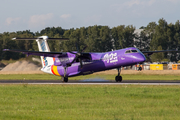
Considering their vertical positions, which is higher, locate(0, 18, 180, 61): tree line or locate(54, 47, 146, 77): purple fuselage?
locate(0, 18, 180, 61): tree line

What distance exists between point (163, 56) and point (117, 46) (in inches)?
709

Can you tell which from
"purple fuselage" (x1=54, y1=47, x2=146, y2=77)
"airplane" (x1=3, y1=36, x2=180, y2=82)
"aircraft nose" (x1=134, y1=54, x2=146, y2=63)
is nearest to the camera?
"aircraft nose" (x1=134, y1=54, x2=146, y2=63)

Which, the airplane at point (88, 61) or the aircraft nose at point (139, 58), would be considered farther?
the airplane at point (88, 61)

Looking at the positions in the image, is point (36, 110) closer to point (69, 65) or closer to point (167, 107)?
point (167, 107)

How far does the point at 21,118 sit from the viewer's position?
40.6ft

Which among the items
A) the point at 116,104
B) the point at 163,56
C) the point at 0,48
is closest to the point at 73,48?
the point at 0,48

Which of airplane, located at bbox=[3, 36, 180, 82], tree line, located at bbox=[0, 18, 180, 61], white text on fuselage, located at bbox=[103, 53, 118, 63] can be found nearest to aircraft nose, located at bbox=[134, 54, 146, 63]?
airplane, located at bbox=[3, 36, 180, 82]

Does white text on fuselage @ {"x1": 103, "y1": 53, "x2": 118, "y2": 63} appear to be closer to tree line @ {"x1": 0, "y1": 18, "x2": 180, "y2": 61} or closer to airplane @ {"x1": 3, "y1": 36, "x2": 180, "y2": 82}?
airplane @ {"x1": 3, "y1": 36, "x2": 180, "y2": 82}

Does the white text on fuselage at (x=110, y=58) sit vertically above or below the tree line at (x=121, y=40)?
below

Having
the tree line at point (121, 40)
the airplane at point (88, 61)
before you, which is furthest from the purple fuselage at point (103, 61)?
the tree line at point (121, 40)

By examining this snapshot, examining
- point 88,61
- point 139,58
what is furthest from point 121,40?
point 139,58

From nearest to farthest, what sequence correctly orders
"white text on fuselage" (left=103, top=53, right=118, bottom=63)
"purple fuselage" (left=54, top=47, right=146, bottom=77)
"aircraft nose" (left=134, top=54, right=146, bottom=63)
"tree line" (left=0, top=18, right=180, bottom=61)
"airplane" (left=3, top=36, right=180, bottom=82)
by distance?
1. "aircraft nose" (left=134, top=54, right=146, bottom=63)
2. "purple fuselage" (left=54, top=47, right=146, bottom=77)
3. "airplane" (left=3, top=36, right=180, bottom=82)
4. "white text on fuselage" (left=103, top=53, right=118, bottom=63)
5. "tree line" (left=0, top=18, right=180, bottom=61)

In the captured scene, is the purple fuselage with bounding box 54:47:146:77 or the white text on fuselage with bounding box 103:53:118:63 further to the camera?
the white text on fuselage with bounding box 103:53:118:63

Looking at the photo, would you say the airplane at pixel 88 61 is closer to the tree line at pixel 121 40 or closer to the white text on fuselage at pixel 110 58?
the white text on fuselage at pixel 110 58
